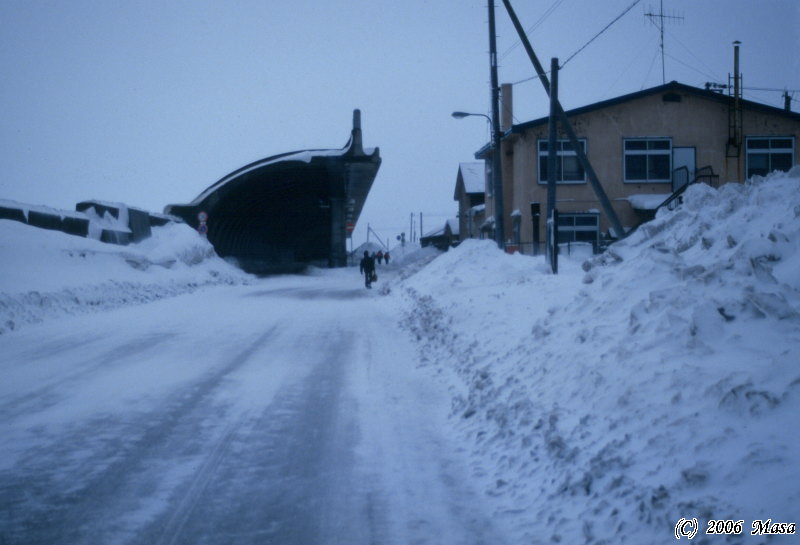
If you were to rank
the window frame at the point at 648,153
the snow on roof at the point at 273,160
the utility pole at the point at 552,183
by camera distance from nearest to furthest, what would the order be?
1. the utility pole at the point at 552,183
2. the window frame at the point at 648,153
3. the snow on roof at the point at 273,160

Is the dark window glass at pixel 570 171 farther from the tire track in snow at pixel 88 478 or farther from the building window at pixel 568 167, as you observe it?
the tire track in snow at pixel 88 478

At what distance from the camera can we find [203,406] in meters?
7.81

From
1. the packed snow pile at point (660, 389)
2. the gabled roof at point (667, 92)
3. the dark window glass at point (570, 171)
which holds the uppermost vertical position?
the gabled roof at point (667, 92)

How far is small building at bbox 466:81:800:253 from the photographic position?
31.6 meters

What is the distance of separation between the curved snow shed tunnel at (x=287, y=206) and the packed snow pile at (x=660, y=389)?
2951 centimetres

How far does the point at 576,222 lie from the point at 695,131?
6.85m

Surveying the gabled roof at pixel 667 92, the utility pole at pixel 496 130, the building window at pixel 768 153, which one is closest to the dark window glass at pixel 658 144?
the gabled roof at pixel 667 92

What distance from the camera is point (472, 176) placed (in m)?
58.2

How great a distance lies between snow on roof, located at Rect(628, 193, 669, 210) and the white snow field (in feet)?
67.3

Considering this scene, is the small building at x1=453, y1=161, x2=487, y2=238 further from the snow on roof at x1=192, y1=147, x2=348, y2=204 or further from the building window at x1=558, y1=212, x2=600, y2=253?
the building window at x1=558, y1=212, x2=600, y2=253

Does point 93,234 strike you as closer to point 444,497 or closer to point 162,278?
point 162,278

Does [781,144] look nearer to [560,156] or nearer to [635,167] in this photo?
[635,167]

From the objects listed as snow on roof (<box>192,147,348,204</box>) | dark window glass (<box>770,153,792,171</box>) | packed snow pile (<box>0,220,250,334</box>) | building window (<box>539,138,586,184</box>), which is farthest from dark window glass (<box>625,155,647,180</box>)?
packed snow pile (<box>0,220,250,334</box>)

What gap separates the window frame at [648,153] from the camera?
31875 mm
